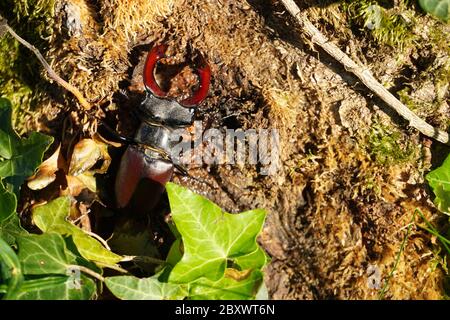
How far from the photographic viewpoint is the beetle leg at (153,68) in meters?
2.35

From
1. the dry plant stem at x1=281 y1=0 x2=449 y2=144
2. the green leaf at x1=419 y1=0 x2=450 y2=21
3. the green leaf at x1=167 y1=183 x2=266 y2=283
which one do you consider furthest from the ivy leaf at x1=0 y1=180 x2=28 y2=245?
the green leaf at x1=419 y1=0 x2=450 y2=21

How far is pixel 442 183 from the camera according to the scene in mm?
2129

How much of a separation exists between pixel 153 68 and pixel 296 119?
1.91 feet

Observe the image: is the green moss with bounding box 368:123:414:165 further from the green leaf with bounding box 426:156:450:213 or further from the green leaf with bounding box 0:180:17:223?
the green leaf with bounding box 0:180:17:223

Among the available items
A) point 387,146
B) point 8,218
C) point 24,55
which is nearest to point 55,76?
point 24,55

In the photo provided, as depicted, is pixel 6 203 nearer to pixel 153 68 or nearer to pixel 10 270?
pixel 10 270

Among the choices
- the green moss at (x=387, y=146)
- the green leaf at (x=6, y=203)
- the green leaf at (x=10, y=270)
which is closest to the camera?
the green leaf at (x=10, y=270)

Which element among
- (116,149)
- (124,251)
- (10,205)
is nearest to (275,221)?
(124,251)

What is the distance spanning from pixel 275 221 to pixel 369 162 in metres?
0.41

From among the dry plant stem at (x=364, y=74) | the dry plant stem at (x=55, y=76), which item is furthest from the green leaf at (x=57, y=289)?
the dry plant stem at (x=364, y=74)

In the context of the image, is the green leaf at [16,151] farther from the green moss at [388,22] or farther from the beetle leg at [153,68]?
the green moss at [388,22]

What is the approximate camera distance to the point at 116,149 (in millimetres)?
2484

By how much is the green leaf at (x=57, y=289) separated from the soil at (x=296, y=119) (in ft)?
1.96

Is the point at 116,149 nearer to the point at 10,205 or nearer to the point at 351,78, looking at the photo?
the point at 10,205
